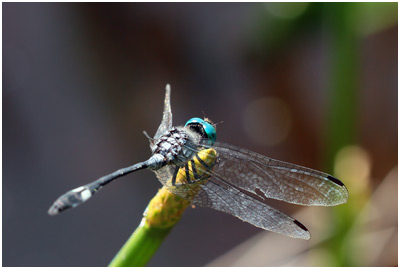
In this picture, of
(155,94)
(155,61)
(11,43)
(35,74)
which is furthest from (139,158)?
(11,43)

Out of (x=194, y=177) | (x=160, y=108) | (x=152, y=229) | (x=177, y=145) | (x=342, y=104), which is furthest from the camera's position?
(x=160, y=108)

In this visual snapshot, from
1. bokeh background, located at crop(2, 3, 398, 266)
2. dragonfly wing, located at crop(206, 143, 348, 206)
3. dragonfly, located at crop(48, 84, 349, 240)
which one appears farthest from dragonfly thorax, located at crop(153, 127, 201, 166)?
bokeh background, located at crop(2, 3, 398, 266)

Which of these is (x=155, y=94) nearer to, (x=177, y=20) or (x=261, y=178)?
(x=177, y=20)

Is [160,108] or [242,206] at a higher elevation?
[160,108]

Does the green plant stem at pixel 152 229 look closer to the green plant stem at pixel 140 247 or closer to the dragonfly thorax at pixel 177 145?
the green plant stem at pixel 140 247

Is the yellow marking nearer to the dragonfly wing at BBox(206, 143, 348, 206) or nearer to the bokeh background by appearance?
the dragonfly wing at BBox(206, 143, 348, 206)

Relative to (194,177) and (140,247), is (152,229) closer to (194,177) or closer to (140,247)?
(140,247)

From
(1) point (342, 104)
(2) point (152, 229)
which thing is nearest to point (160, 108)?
(1) point (342, 104)

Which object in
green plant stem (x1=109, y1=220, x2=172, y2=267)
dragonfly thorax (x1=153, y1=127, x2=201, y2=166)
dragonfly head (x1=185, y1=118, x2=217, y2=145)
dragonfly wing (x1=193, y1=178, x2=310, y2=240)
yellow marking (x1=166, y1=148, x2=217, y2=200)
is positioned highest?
dragonfly head (x1=185, y1=118, x2=217, y2=145)
